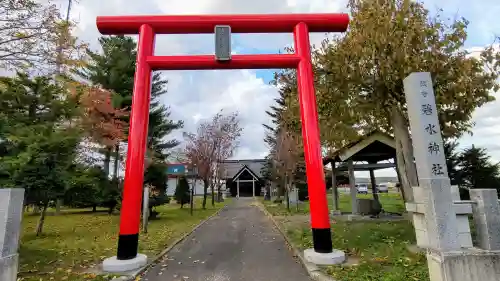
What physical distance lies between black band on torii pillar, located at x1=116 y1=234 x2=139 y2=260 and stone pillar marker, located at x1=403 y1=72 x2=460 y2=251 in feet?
18.6

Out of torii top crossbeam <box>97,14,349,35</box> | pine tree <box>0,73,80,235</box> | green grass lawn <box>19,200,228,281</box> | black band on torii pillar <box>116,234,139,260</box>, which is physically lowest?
green grass lawn <box>19,200,228,281</box>

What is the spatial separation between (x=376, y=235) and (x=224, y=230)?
5771mm

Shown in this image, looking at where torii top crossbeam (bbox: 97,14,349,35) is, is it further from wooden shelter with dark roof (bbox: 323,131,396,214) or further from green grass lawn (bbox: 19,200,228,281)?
wooden shelter with dark roof (bbox: 323,131,396,214)

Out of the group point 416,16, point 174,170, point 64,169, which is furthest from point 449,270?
point 174,170

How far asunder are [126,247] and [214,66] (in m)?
4.69

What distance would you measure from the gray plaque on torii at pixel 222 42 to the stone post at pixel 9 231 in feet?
16.0

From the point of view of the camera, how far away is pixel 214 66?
24.2ft

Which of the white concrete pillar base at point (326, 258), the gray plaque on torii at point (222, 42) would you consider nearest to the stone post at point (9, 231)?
the gray plaque on torii at point (222, 42)

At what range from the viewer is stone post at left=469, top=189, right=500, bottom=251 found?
4425 mm

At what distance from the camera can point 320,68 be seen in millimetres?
9250

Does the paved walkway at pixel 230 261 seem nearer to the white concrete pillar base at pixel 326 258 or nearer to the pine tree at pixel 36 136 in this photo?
the white concrete pillar base at pixel 326 258

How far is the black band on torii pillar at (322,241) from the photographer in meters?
6.30

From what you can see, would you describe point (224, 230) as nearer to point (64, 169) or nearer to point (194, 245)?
point (194, 245)

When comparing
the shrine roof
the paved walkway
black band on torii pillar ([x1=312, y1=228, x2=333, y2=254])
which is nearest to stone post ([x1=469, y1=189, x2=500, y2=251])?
black band on torii pillar ([x1=312, y1=228, x2=333, y2=254])
